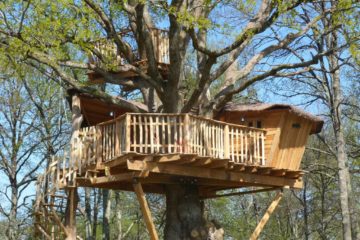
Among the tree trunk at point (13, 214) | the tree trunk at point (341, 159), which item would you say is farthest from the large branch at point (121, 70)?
the tree trunk at point (13, 214)

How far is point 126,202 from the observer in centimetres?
3809

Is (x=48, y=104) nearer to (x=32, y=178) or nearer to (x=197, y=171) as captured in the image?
(x=32, y=178)

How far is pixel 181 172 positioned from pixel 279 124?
12.6 feet

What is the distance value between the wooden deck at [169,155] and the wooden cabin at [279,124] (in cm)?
45

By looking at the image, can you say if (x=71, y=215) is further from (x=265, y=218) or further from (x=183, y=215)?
(x=265, y=218)

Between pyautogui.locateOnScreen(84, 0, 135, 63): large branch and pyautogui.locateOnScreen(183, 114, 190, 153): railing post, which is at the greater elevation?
pyautogui.locateOnScreen(84, 0, 135, 63): large branch

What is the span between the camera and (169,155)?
12.2 metres

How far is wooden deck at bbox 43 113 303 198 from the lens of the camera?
12328 mm

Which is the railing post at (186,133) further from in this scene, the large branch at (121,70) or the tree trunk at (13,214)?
the tree trunk at (13,214)

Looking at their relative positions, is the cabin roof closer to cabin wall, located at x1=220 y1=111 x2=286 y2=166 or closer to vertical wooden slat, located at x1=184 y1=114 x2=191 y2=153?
cabin wall, located at x1=220 y1=111 x2=286 y2=166

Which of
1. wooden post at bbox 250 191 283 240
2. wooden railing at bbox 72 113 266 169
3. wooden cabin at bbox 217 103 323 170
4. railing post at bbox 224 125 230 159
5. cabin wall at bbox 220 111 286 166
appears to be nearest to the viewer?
wooden railing at bbox 72 113 266 169

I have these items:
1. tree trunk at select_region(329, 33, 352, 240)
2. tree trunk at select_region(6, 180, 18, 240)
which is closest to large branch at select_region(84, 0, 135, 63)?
tree trunk at select_region(329, 33, 352, 240)

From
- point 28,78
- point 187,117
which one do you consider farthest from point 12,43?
point 28,78

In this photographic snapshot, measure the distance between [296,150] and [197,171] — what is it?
3919 mm
